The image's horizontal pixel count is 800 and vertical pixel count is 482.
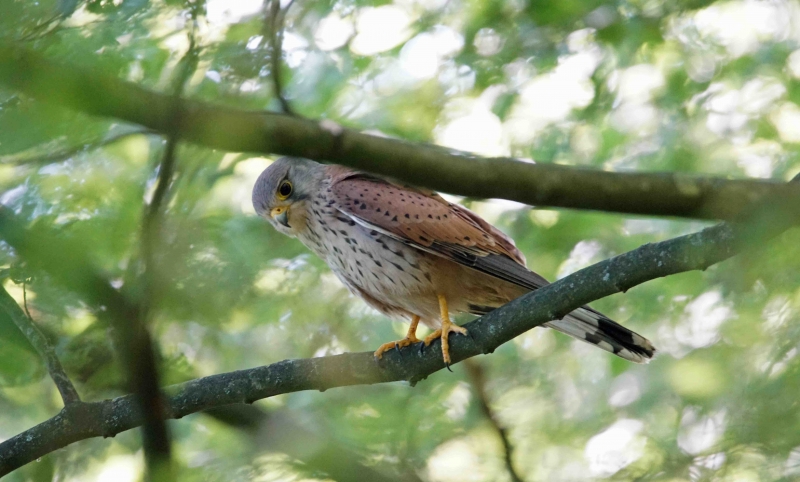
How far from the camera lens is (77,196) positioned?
8.72 ft

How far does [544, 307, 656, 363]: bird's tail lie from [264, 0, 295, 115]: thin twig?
202cm

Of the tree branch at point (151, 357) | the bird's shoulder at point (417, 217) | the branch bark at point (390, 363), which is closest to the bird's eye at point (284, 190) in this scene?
the bird's shoulder at point (417, 217)

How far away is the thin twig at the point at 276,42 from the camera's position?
3.01m

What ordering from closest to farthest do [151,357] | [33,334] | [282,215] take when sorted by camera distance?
[151,357] → [33,334] → [282,215]

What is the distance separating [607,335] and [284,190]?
2.20m

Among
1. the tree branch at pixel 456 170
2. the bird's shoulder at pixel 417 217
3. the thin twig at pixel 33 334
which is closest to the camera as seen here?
the tree branch at pixel 456 170

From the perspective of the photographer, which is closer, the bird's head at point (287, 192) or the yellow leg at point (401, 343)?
the yellow leg at point (401, 343)

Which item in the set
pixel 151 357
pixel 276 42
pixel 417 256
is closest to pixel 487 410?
pixel 417 256

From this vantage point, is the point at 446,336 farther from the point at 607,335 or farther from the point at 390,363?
the point at 607,335

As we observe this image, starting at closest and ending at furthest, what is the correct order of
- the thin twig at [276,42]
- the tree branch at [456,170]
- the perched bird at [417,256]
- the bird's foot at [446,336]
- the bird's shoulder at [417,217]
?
the tree branch at [456,170] → the thin twig at [276,42] → the bird's foot at [446,336] → the perched bird at [417,256] → the bird's shoulder at [417,217]

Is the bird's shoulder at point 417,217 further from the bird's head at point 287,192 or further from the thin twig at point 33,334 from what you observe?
the thin twig at point 33,334

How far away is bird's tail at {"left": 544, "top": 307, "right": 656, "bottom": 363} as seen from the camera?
171 inches

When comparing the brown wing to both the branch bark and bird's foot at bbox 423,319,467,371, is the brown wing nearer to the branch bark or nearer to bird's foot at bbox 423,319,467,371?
bird's foot at bbox 423,319,467,371

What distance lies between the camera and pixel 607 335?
4.43 meters
